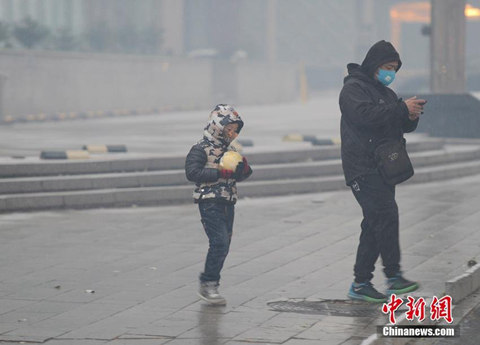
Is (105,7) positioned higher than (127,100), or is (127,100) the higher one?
(105,7)

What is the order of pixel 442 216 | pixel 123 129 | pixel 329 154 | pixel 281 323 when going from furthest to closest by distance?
pixel 123 129 < pixel 329 154 < pixel 442 216 < pixel 281 323

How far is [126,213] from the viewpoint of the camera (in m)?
13.5

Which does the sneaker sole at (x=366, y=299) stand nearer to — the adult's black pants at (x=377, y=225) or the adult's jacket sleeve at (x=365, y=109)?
the adult's black pants at (x=377, y=225)

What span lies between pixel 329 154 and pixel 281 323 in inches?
379

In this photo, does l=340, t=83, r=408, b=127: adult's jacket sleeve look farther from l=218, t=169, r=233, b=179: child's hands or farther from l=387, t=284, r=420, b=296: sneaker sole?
l=387, t=284, r=420, b=296: sneaker sole

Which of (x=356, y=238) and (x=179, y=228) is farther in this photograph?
(x=179, y=228)

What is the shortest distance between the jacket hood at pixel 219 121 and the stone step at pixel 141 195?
561cm

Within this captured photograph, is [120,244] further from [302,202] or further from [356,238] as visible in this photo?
[302,202]

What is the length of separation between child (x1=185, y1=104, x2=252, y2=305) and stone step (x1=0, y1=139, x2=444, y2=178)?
20.9 ft

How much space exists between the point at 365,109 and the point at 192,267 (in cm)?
250

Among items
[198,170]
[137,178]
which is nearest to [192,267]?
[198,170]

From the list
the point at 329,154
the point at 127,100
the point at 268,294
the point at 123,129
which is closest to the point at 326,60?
the point at 127,100

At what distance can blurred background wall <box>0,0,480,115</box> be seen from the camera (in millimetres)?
29656

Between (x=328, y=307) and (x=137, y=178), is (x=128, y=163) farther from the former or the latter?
(x=328, y=307)
